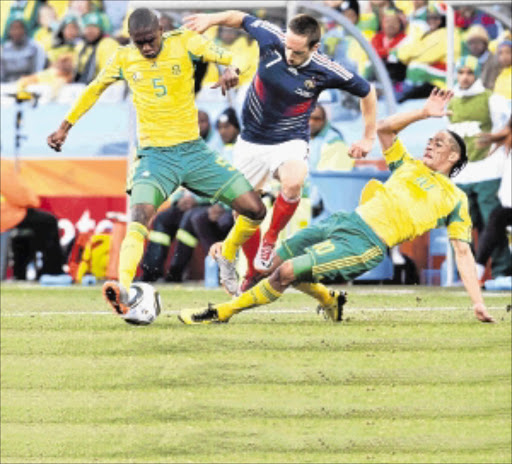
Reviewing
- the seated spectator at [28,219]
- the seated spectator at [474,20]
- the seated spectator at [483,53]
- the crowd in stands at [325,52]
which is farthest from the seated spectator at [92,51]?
the seated spectator at [483,53]

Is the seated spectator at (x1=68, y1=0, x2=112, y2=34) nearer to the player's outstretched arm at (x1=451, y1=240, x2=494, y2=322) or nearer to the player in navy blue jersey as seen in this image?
the player in navy blue jersey

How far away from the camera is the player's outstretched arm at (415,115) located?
11523mm

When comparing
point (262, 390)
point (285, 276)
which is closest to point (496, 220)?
point (262, 390)

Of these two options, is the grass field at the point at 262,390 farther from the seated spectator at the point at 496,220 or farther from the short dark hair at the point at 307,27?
the short dark hair at the point at 307,27

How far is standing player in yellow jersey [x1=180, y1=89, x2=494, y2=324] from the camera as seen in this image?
12.2 metres

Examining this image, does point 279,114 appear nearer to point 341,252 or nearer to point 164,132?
point 164,132

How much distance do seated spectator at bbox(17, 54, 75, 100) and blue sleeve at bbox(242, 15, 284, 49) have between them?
8.86 metres

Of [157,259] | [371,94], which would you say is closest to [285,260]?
[371,94]

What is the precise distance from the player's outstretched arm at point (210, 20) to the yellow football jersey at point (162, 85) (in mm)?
199

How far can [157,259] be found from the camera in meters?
17.5

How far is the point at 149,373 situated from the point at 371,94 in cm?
300

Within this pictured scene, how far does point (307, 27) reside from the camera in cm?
1130

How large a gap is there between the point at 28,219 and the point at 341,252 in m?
6.41

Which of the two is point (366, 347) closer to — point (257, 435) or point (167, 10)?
point (257, 435)
